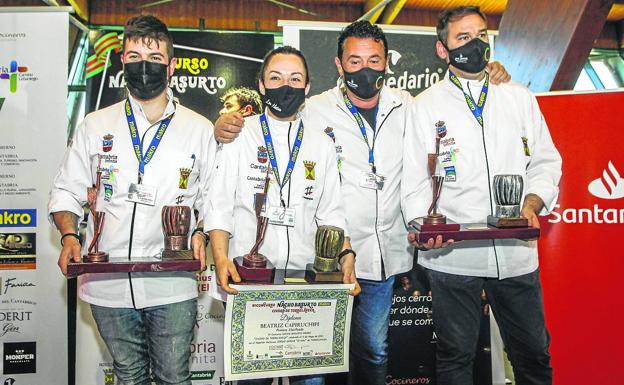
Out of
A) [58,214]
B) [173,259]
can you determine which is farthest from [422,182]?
[58,214]

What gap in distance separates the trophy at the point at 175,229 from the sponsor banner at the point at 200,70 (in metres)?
2.03

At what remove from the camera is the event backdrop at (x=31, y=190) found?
3.45m

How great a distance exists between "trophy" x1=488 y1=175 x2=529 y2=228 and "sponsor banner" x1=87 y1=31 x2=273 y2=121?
2.33 m

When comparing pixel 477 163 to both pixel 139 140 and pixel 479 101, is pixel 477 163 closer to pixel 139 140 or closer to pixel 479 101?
pixel 479 101

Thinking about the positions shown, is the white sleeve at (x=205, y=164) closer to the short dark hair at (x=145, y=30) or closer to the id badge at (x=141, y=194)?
the id badge at (x=141, y=194)

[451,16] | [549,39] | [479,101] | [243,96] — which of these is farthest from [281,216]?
[549,39]

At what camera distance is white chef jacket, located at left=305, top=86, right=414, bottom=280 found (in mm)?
2619

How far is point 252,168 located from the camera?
2.31 metres

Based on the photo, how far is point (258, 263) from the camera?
2.04 metres

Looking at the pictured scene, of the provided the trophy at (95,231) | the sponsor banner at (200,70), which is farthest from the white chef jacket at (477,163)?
the sponsor banner at (200,70)

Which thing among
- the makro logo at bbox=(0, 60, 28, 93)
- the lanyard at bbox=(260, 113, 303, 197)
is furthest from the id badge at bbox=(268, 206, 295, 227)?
the makro logo at bbox=(0, 60, 28, 93)

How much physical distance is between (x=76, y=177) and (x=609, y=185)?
2.85 metres

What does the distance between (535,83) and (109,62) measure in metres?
2.90

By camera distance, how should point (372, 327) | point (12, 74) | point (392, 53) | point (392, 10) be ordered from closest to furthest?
point (372, 327) < point (12, 74) < point (392, 53) < point (392, 10)
